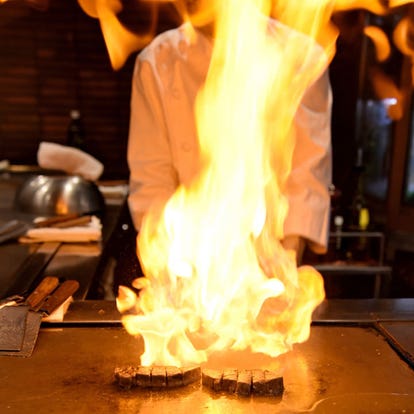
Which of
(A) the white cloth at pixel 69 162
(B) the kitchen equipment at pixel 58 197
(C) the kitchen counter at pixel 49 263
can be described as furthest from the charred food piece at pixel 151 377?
(A) the white cloth at pixel 69 162

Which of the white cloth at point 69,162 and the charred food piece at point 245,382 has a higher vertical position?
the white cloth at point 69,162

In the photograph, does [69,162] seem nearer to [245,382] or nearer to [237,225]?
[237,225]

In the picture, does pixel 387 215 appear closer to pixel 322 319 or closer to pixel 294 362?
pixel 322 319

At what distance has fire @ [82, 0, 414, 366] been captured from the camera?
1.47 m

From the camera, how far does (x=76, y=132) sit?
4.44 metres

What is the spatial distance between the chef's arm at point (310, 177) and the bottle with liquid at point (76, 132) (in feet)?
8.72

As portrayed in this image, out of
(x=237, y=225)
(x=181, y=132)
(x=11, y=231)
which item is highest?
(x=181, y=132)

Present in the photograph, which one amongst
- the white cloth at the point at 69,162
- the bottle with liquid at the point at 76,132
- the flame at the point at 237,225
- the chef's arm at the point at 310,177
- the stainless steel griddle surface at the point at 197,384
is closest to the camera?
the stainless steel griddle surface at the point at 197,384

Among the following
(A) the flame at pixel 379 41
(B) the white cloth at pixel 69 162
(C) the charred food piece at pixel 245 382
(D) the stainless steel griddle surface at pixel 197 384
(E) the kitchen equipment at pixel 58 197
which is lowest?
(D) the stainless steel griddle surface at pixel 197 384

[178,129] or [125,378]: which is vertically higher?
[178,129]

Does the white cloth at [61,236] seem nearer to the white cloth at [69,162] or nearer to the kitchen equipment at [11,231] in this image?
the kitchen equipment at [11,231]

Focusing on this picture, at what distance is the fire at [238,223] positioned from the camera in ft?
4.82

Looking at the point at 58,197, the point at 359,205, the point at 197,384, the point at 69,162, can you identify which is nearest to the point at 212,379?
the point at 197,384

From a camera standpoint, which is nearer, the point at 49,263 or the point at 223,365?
the point at 223,365
